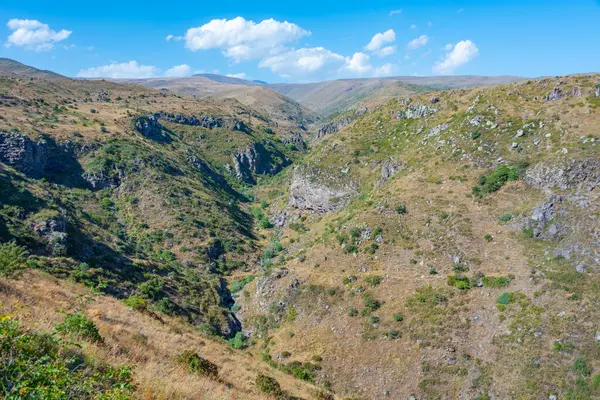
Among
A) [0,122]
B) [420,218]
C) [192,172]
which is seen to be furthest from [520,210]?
[0,122]

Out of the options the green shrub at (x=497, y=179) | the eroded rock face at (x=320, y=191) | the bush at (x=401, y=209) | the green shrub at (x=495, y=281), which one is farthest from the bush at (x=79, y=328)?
the eroded rock face at (x=320, y=191)

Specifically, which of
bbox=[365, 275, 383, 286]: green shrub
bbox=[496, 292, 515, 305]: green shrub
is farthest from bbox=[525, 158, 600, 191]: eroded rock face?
bbox=[365, 275, 383, 286]: green shrub

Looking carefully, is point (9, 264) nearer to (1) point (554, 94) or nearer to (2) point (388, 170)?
(2) point (388, 170)

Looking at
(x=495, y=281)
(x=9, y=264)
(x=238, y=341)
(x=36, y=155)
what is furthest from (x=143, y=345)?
(x=36, y=155)

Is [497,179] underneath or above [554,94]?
underneath

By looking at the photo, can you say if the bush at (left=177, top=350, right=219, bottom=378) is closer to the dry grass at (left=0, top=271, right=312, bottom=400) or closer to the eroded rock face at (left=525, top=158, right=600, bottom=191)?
the dry grass at (left=0, top=271, right=312, bottom=400)

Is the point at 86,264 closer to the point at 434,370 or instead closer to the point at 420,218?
the point at 434,370
